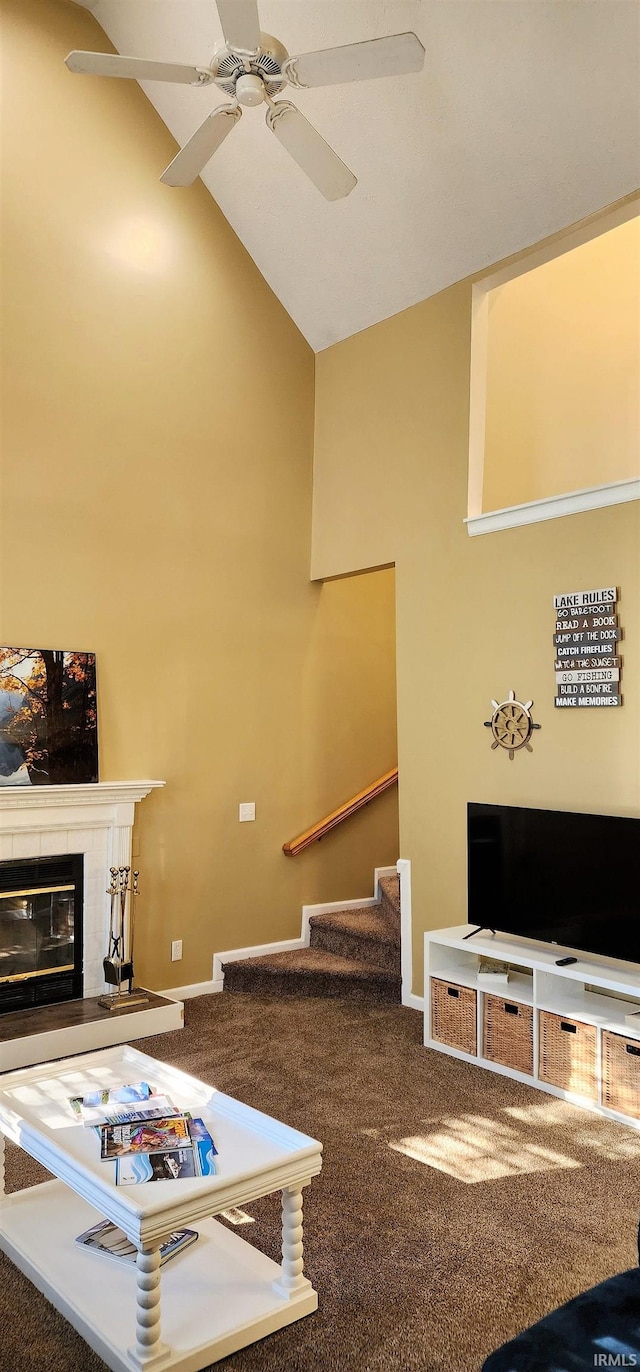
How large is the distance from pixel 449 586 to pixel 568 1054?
93.2 inches

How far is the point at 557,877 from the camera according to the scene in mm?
3947

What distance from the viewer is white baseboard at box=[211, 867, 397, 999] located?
5.25 metres

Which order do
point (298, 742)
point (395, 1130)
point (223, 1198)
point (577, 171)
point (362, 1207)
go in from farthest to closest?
1. point (298, 742)
2. point (577, 171)
3. point (395, 1130)
4. point (362, 1207)
5. point (223, 1198)

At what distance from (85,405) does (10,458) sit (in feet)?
1.79

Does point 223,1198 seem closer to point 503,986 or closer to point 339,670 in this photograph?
point 503,986

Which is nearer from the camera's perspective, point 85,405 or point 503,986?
point 503,986

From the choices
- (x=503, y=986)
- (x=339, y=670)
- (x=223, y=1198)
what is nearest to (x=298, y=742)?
(x=339, y=670)

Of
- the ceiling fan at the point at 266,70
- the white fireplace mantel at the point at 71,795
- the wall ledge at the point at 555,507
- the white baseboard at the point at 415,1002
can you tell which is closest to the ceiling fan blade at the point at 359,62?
the ceiling fan at the point at 266,70

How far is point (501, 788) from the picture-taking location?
4480 millimetres

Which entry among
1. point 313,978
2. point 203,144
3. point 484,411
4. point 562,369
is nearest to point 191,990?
point 313,978

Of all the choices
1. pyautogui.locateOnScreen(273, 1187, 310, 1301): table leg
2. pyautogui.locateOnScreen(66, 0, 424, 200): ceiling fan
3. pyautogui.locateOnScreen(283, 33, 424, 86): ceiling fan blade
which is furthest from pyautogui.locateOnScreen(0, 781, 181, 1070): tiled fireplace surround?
pyautogui.locateOnScreen(283, 33, 424, 86): ceiling fan blade

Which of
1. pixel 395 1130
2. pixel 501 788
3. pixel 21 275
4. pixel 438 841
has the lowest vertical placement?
pixel 395 1130

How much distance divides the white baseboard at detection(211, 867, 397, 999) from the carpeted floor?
2.53 feet

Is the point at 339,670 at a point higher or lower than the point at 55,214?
lower
